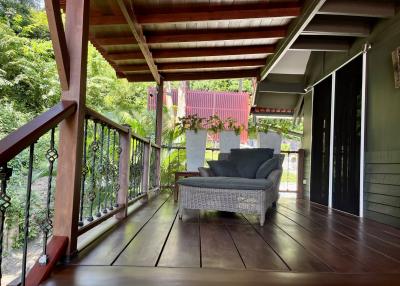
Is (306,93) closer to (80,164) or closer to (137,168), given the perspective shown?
(137,168)

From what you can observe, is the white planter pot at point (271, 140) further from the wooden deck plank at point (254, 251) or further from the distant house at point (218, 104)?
the distant house at point (218, 104)

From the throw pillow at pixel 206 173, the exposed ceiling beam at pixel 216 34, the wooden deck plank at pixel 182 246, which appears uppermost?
the exposed ceiling beam at pixel 216 34

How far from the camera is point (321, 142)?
19.8 ft

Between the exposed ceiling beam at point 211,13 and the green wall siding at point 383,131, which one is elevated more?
the exposed ceiling beam at point 211,13

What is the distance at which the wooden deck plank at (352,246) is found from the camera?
210 cm

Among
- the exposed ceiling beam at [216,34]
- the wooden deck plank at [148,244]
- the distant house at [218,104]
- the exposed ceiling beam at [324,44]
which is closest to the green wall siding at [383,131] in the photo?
the exposed ceiling beam at [324,44]

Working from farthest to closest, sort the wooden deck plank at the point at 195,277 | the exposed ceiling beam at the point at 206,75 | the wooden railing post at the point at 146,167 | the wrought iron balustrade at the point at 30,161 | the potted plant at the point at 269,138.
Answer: the exposed ceiling beam at the point at 206,75 → the potted plant at the point at 269,138 → the wooden railing post at the point at 146,167 → the wooden deck plank at the point at 195,277 → the wrought iron balustrade at the point at 30,161

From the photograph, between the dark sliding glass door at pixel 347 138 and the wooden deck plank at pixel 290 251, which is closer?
the wooden deck plank at pixel 290 251

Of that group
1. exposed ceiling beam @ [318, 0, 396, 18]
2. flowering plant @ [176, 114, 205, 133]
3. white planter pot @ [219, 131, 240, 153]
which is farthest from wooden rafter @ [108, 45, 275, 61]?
exposed ceiling beam @ [318, 0, 396, 18]

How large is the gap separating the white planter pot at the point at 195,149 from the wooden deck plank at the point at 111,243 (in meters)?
2.15

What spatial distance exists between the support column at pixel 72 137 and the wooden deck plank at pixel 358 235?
1.81 m

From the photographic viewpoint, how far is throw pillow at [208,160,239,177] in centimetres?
461

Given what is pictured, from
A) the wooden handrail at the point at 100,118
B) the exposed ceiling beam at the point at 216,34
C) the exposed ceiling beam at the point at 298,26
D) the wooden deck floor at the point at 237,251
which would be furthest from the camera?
the exposed ceiling beam at the point at 216,34

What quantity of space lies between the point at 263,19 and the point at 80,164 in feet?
10.6
